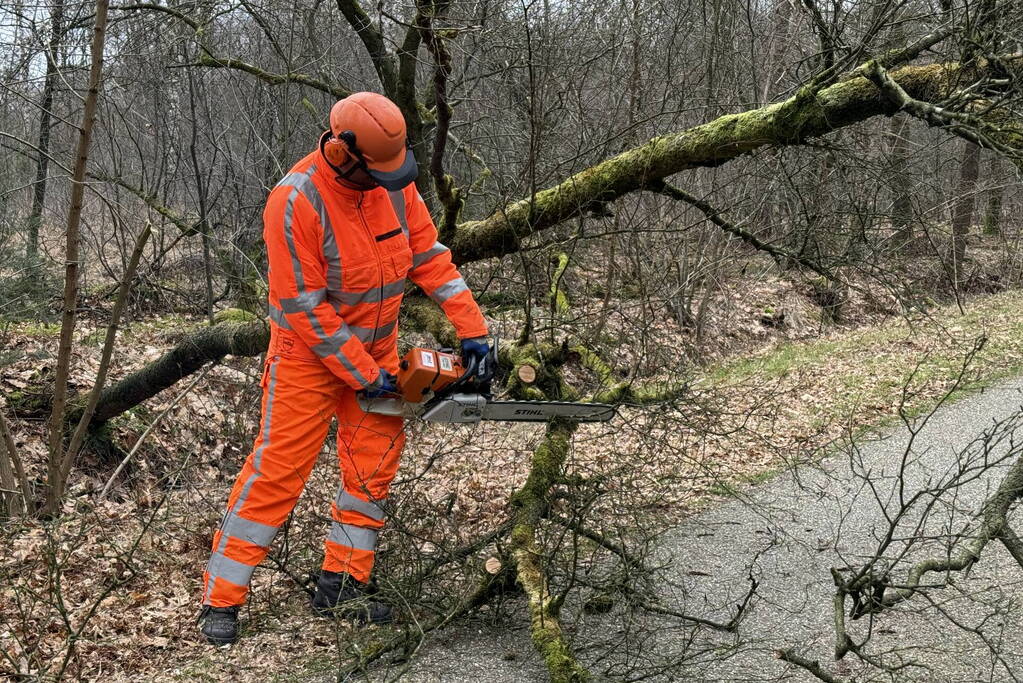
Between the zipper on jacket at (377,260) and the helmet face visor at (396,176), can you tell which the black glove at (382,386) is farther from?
the helmet face visor at (396,176)

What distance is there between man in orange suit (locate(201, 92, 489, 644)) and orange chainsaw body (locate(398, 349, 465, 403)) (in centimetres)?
13

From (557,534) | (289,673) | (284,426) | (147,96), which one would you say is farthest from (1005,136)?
(147,96)

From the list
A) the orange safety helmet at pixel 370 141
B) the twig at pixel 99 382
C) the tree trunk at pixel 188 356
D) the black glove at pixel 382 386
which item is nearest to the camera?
the orange safety helmet at pixel 370 141

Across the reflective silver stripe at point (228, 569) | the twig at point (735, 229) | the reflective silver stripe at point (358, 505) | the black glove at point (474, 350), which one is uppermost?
the twig at point (735, 229)

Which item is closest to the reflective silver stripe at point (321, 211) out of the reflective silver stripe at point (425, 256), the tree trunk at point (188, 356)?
the reflective silver stripe at point (425, 256)

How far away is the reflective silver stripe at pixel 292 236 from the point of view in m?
3.92

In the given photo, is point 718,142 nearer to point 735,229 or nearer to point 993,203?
point 735,229

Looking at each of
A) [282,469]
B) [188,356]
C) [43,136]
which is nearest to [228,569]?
[282,469]

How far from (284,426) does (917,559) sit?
Answer: 336cm

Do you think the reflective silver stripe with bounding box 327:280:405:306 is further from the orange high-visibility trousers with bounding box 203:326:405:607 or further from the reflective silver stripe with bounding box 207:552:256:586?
the reflective silver stripe with bounding box 207:552:256:586

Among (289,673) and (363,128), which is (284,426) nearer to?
(289,673)

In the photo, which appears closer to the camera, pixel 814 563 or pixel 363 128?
pixel 363 128

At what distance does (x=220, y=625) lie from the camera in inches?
159

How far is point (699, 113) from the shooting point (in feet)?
36.9
